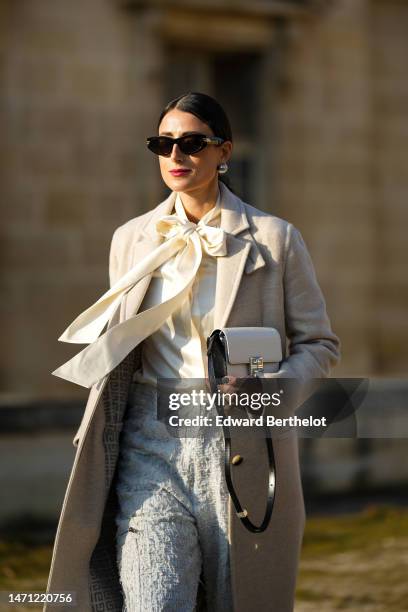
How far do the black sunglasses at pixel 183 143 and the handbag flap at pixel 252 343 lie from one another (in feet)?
1.84

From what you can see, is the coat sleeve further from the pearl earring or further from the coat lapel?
the pearl earring

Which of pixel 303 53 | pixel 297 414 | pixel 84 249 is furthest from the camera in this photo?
pixel 303 53

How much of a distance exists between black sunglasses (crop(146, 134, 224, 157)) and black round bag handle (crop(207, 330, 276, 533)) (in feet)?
1.91

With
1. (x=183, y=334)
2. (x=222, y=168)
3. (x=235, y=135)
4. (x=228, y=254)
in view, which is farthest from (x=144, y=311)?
(x=235, y=135)

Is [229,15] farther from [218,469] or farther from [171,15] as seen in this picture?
[218,469]

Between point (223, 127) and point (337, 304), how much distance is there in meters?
8.65

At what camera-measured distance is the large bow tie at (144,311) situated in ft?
11.7

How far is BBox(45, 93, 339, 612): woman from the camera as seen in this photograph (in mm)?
3549

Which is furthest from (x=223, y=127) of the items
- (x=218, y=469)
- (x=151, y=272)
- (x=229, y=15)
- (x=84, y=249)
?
(x=229, y=15)

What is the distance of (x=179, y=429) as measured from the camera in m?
3.51

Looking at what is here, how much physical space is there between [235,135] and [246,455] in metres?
8.68

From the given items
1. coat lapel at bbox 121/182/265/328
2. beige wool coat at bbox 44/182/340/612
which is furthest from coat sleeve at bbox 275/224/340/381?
coat lapel at bbox 121/182/265/328

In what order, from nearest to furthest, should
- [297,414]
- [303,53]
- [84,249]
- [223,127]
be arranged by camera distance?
[297,414] < [223,127] < [84,249] < [303,53]

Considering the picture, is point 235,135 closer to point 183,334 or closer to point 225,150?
point 225,150
